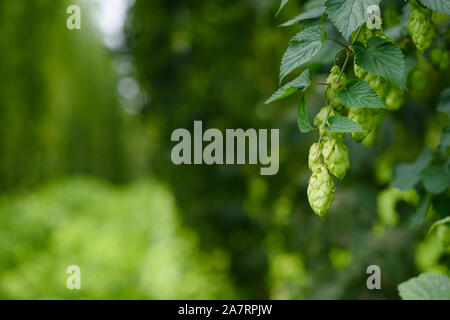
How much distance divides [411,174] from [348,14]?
413 mm

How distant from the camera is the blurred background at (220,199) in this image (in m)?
1.33

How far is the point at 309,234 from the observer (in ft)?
5.32

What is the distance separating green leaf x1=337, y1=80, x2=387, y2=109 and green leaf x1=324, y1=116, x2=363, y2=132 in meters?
0.02

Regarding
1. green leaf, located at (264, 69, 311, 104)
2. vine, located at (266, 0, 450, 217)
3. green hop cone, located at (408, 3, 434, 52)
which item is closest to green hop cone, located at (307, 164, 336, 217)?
vine, located at (266, 0, 450, 217)

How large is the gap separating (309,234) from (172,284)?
191cm

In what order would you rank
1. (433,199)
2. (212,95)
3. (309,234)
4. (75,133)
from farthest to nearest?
(75,133)
(212,95)
(309,234)
(433,199)

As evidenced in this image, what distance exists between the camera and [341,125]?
50 centimetres

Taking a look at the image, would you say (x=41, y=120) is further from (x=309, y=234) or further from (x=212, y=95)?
(x=309, y=234)

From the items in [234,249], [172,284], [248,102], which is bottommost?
[172,284]

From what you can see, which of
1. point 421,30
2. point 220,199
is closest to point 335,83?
point 421,30

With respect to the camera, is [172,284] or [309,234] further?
[172,284]

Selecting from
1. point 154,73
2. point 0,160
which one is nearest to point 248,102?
point 154,73

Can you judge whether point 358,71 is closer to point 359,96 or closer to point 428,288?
point 359,96
